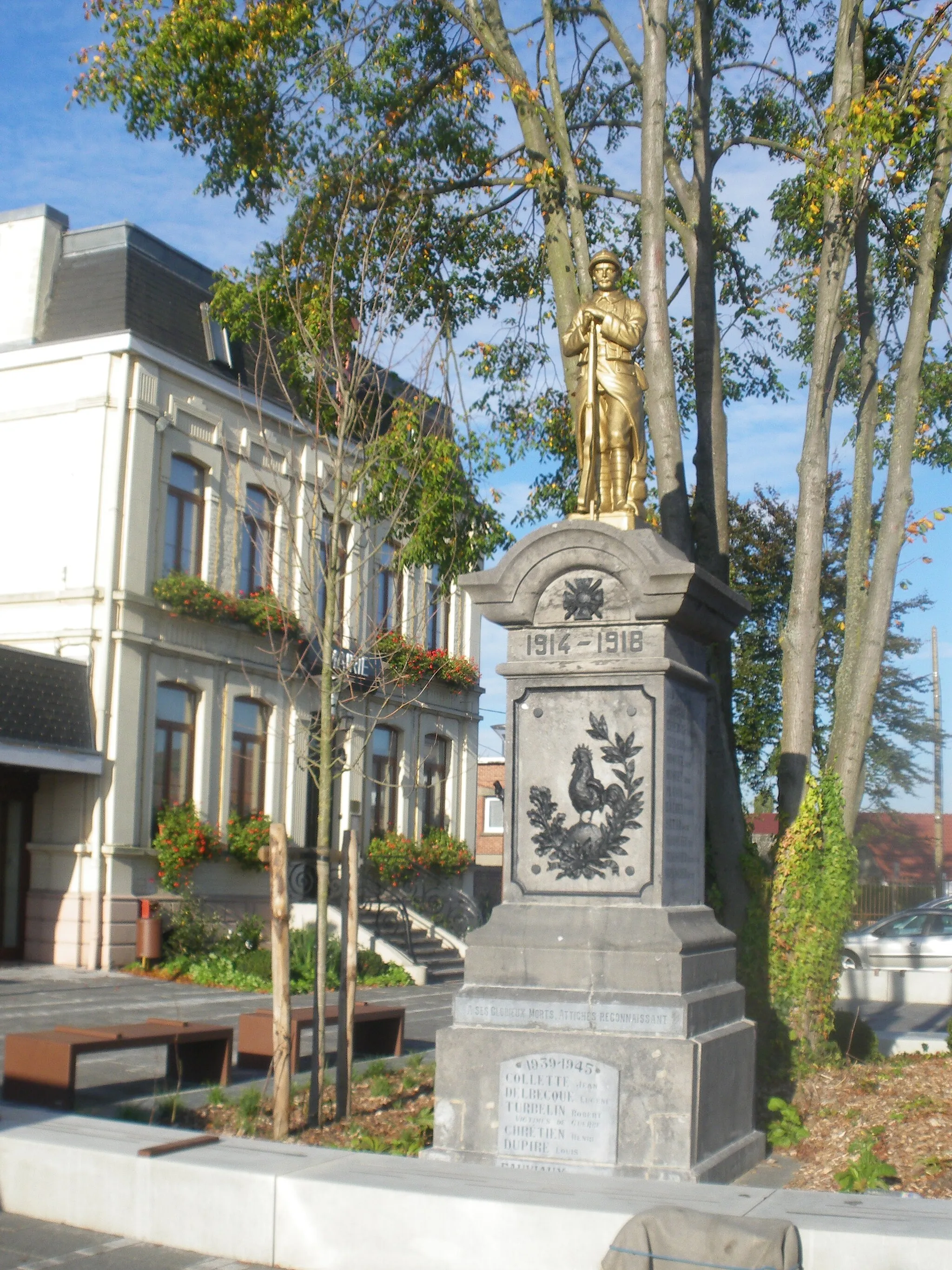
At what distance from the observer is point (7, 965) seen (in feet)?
59.0

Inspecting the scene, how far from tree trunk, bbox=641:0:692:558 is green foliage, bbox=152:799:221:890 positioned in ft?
35.5

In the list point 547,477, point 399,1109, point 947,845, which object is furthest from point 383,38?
point 947,845

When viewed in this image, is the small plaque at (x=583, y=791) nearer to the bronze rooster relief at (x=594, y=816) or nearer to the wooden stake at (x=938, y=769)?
the bronze rooster relief at (x=594, y=816)

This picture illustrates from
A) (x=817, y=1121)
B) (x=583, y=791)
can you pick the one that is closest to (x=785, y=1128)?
(x=817, y=1121)

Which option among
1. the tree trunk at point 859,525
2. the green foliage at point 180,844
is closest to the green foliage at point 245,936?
the green foliage at point 180,844

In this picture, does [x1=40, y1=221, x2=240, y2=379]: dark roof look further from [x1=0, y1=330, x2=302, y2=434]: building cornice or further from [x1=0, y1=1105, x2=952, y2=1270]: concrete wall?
[x1=0, y1=1105, x2=952, y2=1270]: concrete wall

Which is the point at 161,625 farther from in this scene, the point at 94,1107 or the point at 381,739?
the point at 94,1107

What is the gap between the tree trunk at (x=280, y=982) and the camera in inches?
272

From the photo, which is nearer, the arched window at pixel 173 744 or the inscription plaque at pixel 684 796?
the inscription plaque at pixel 684 796

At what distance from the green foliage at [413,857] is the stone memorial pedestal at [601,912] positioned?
16.7 meters

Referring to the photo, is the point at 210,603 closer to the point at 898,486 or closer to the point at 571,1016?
the point at 898,486

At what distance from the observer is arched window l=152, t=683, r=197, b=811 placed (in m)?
19.8

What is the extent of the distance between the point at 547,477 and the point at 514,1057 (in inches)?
301

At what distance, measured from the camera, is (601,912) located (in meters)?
7.09
